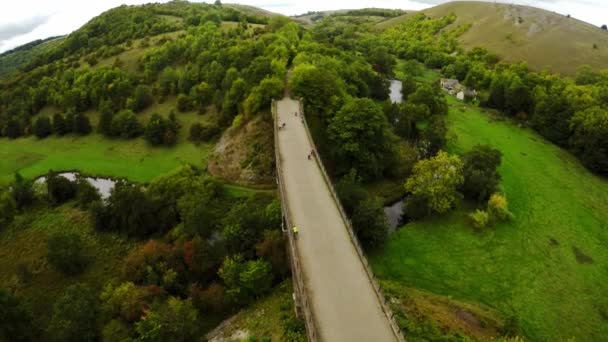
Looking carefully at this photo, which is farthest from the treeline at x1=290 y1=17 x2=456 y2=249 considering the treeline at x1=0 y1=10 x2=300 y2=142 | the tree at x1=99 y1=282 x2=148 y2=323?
the tree at x1=99 y1=282 x2=148 y2=323

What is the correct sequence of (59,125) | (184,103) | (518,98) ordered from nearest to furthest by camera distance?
(184,103) < (59,125) < (518,98)

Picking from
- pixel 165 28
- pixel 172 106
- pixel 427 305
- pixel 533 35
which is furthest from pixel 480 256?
pixel 165 28

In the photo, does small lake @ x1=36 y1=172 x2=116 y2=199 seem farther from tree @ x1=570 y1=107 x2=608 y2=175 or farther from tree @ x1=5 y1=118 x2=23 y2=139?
tree @ x1=570 y1=107 x2=608 y2=175

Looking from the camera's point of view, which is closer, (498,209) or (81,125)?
(498,209)

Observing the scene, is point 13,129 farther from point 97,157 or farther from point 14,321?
point 14,321

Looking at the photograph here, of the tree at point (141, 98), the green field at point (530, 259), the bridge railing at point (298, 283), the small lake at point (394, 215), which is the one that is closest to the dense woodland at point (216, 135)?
the tree at point (141, 98)

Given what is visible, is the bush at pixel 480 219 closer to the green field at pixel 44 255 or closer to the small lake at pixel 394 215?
the small lake at pixel 394 215

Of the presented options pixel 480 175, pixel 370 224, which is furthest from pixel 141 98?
pixel 480 175

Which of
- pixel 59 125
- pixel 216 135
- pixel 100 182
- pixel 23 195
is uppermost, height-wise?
pixel 59 125
